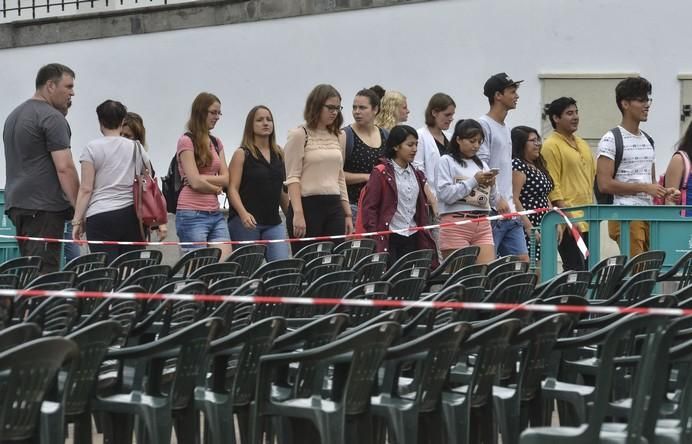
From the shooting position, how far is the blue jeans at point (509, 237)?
1243 centimetres

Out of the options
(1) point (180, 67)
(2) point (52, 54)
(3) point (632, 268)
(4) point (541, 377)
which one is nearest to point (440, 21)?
(1) point (180, 67)

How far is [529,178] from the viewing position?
13.1 meters

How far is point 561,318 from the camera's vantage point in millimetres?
6594

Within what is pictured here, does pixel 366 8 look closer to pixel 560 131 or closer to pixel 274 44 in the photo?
pixel 274 44

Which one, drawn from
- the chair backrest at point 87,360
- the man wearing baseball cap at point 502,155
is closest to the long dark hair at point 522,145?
the man wearing baseball cap at point 502,155

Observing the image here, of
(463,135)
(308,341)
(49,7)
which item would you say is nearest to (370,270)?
(463,135)

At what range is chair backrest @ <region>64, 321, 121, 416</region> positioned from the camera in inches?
235

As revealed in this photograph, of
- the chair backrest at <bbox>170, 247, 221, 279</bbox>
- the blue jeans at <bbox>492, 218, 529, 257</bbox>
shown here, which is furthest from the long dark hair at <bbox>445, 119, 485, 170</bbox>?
the chair backrest at <bbox>170, 247, 221, 279</bbox>

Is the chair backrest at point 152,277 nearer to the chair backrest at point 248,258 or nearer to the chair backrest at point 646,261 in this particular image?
the chair backrest at point 248,258

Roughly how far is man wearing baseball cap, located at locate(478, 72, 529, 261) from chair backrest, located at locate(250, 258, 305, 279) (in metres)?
3.25

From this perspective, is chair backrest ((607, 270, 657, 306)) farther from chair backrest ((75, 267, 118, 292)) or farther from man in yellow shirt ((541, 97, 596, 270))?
man in yellow shirt ((541, 97, 596, 270))

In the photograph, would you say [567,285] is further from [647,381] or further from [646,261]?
[647,381]

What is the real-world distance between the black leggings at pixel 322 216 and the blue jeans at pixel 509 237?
1.10 metres

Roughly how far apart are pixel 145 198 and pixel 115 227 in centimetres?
28
